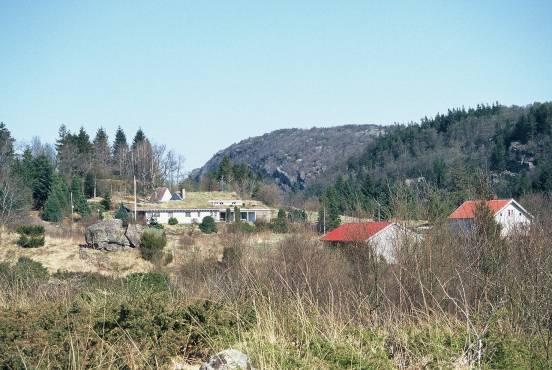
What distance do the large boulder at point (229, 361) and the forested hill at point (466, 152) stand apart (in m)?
45.0

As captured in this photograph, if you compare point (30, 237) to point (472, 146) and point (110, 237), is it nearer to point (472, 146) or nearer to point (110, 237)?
point (110, 237)

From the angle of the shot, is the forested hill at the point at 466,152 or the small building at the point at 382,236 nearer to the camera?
the small building at the point at 382,236

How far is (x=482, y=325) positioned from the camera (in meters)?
5.46

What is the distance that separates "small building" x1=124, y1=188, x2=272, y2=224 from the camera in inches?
2047

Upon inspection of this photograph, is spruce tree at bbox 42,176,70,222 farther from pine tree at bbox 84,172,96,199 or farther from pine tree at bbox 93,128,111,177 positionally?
pine tree at bbox 93,128,111,177

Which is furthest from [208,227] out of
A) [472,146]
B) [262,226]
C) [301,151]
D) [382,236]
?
[301,151]

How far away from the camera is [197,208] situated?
2112 inches

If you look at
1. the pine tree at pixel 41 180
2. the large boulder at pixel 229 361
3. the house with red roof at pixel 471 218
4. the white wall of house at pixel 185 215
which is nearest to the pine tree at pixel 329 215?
the white wall of house at pixel 185 215


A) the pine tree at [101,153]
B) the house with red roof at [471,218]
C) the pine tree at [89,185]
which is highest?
the pine tree at [101,153]

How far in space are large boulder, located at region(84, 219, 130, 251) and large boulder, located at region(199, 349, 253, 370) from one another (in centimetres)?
2655

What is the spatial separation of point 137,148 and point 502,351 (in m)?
71.0

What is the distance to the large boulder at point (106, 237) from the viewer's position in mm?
29938

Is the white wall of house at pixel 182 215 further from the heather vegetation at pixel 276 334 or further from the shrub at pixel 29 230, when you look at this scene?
the heather vegetation at pixel 276 334

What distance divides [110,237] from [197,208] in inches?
929
